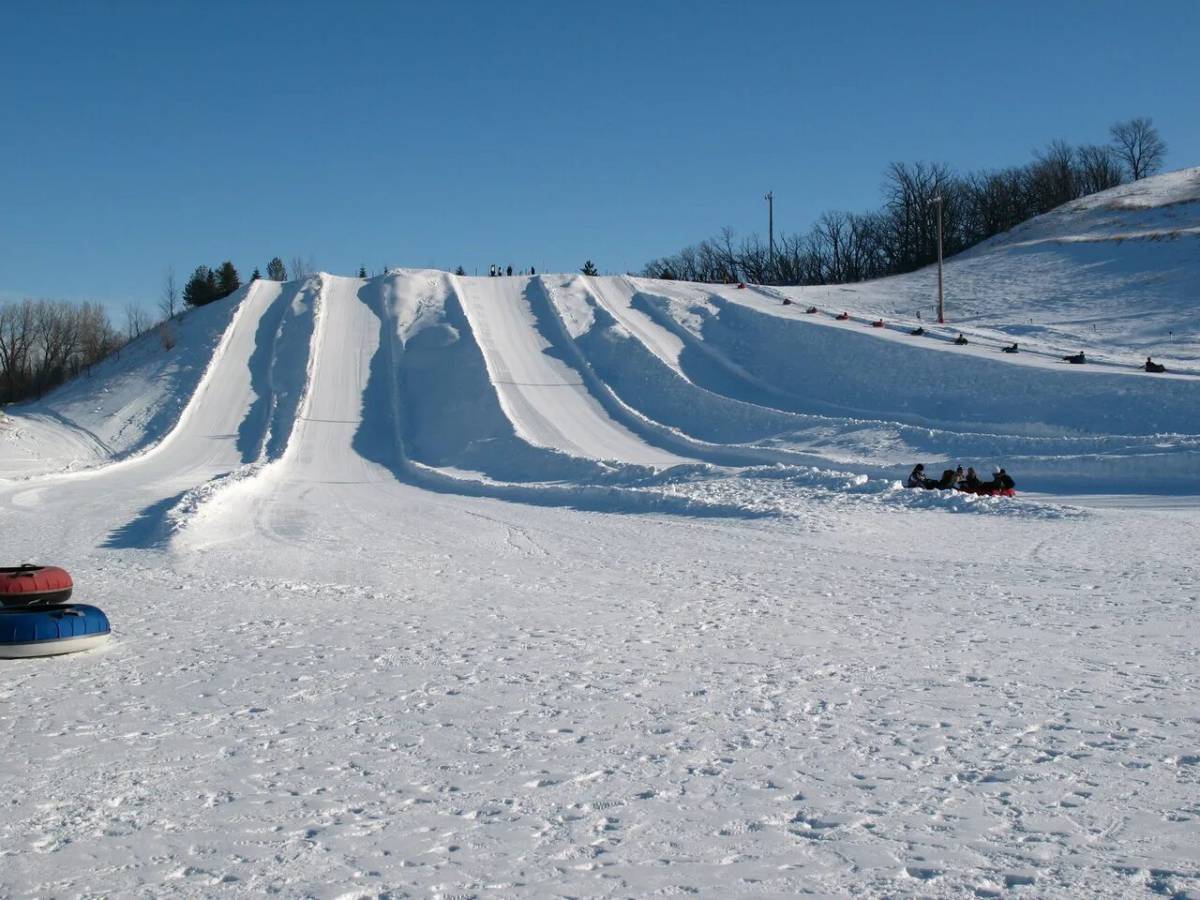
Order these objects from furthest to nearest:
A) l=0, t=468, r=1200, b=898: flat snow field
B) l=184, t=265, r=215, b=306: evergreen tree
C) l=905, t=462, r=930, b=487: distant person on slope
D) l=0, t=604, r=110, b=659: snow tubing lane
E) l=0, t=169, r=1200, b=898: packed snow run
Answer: l=184, t=265, r=215, b=306: evergreen tree
l=905, t=462, r=930, b=487: distant person on slope
l=0, t=604, r=110, b=659: snow tubing lane
l=0, t=169, r=1200, b=898: packed snow run
l=0, t=468, r=1200, b=898: flat snow field

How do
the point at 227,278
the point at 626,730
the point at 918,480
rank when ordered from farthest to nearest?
1. the point at 227,278
2. the point at 918,480
3. the point at 626,730

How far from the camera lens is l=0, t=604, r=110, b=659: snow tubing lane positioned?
842cm

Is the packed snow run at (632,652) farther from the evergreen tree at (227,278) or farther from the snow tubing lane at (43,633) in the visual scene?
the evergreen tree at (227,278)

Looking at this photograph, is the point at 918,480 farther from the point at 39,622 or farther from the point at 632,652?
the point at 39,622

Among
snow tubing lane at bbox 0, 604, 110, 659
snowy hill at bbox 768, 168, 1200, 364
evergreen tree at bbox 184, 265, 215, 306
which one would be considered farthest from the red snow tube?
evergreen tree at bbox 184, 265, 215, 306

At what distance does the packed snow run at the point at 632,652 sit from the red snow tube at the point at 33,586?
24.9 inches

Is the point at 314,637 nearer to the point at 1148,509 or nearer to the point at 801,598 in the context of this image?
the point at 801,598

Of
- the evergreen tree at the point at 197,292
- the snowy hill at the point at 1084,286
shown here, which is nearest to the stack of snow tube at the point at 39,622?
the snowy hill at the point at 1084,286

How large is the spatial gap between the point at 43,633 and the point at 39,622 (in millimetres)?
93

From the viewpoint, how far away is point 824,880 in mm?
4309

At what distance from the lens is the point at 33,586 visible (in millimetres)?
9352

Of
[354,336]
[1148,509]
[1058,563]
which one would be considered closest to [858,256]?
[354,336]

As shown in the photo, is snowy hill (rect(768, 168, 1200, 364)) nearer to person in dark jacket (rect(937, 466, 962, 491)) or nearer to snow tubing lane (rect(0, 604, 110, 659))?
person in dark jacket (rect(937, 466, 962, 491))

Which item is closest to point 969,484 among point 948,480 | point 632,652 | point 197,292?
point 948,480
